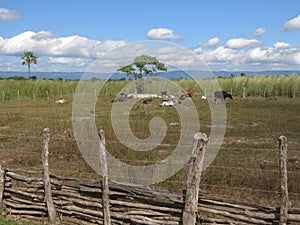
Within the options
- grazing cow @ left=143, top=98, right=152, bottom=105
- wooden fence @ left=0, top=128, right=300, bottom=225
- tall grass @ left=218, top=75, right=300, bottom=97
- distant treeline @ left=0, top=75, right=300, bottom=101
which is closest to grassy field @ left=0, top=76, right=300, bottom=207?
wooden fence @ left=0, top=128, right=300, bottom=225

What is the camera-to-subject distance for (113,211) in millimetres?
5324

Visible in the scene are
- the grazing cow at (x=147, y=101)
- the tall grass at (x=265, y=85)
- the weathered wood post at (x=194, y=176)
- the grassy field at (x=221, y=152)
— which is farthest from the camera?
the tall grass at (x=265, y=85)

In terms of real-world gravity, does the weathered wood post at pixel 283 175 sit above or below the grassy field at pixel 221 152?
above

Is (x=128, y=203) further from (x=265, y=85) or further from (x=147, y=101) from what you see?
(x=265, y=85)

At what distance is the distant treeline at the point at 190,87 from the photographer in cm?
3388

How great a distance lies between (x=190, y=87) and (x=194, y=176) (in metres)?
34.0

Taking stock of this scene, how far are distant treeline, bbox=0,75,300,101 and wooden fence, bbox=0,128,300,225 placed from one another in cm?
2759

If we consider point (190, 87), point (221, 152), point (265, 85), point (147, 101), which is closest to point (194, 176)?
point (221, 152)

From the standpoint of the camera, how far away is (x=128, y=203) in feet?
17.1

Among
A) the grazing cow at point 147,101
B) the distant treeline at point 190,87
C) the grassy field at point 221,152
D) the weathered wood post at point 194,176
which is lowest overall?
the grassy field at point 221,152

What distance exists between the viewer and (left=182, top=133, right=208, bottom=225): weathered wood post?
14.9 ft

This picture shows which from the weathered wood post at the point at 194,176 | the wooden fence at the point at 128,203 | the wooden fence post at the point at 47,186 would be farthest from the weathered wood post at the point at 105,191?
the weathered wood post at the point at 194,176

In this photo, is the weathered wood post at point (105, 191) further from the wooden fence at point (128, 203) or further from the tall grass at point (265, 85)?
the tall grass at point (265, 85)

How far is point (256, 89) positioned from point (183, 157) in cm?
2843
